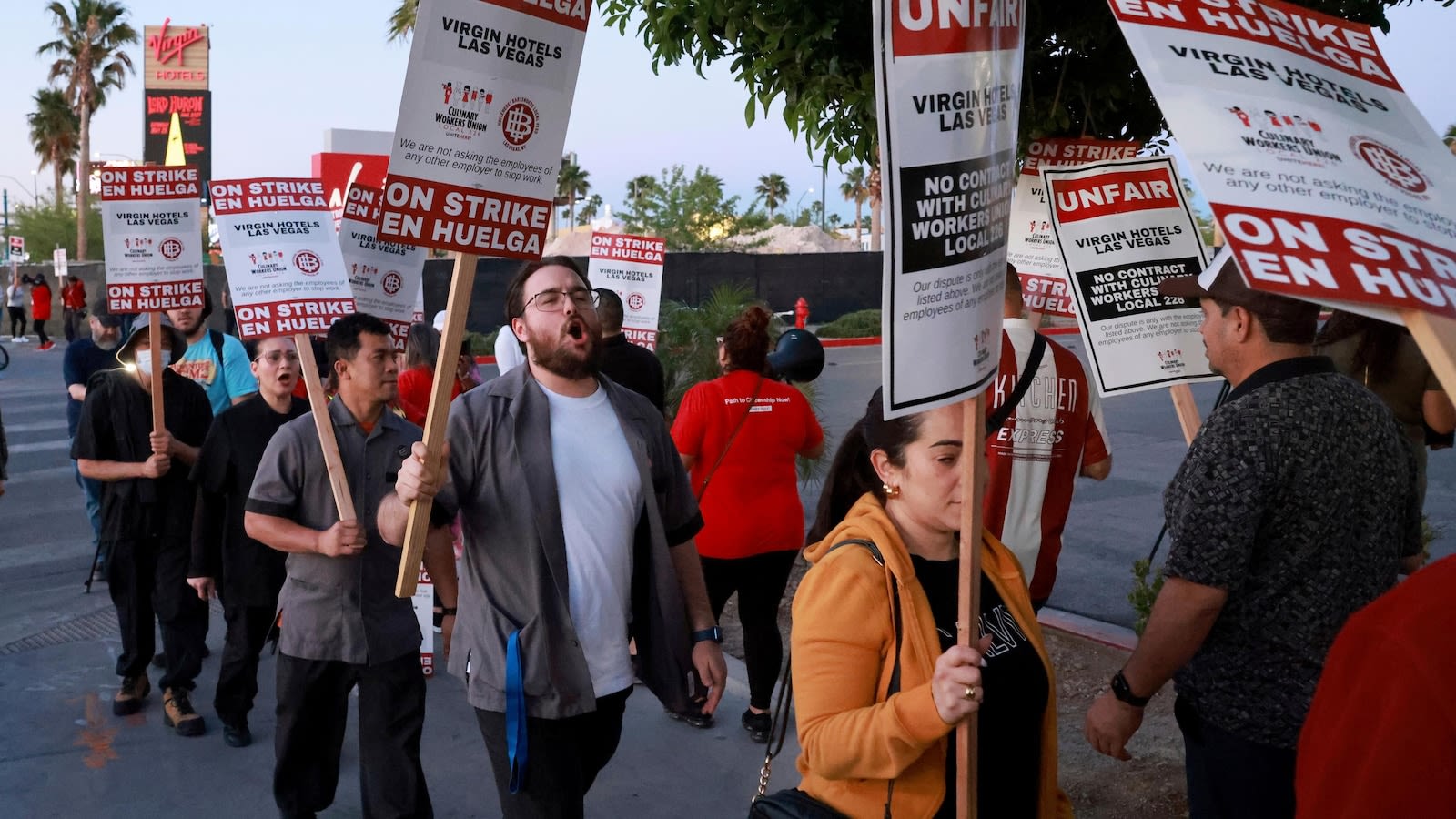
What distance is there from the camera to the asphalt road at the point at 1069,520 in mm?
8484

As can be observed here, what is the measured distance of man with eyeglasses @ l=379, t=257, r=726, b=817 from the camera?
3508mm

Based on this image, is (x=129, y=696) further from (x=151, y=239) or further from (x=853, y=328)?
(x=853, y=328)

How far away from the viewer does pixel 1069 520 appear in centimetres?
1051

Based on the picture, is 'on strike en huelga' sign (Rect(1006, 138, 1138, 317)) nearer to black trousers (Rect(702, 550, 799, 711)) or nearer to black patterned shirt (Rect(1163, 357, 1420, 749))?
black trousers (Rect(702, 550, 799, 711))

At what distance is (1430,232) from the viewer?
1.73m

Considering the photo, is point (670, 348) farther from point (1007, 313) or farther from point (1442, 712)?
point (1442, 712)

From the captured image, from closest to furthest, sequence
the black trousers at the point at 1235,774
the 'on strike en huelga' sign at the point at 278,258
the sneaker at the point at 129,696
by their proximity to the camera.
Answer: the black trousers at the point at 1235,774 < the 'on strike en huelga' sign at the point at 278,258 < the sneaker at the point at 129,696

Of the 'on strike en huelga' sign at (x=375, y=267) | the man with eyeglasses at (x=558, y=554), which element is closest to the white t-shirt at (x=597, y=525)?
the man with eyeglasses at (x=558, y=554)

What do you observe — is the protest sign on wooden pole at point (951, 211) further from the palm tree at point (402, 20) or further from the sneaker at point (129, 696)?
the palm tree at point (402, 20)

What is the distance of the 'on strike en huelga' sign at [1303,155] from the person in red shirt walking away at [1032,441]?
118 inches

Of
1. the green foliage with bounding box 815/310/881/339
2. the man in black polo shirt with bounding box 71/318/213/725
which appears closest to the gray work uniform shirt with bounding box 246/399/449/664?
the man in black polo shirt with bounding box 71/318/213/725

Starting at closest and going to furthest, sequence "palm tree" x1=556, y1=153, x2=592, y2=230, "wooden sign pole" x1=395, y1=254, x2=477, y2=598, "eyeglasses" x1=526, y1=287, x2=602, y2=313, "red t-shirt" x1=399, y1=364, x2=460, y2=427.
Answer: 1. "wooden sign pole" x1=395, y1=254, x2=477, y2=598
2. "eyeglasses" x1=526, y1=287, x2=602, y2=313
3. "red t-shirt" x1=399, y1=364, x2=460, y2=427
4. "palm tree" x1=556, y1=153, x2=592, y2=230

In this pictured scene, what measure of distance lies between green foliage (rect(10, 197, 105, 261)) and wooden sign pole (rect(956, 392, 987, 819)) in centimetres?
6085

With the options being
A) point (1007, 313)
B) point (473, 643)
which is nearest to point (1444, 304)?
point (473, 643)
